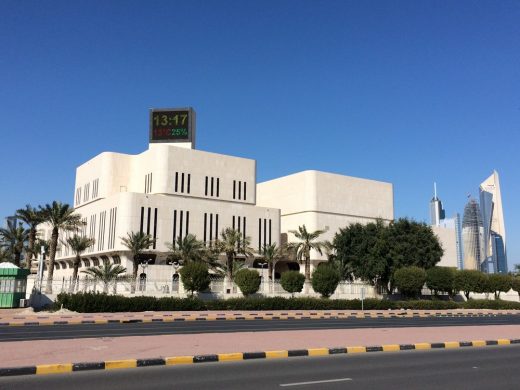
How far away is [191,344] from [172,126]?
66.9m

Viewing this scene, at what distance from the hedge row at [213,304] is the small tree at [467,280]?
7.01 meters

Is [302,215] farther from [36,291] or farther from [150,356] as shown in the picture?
[150,356]

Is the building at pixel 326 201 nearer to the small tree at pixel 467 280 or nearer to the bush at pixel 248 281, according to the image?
the small tree at pixel 467 280

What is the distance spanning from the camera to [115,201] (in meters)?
69.6

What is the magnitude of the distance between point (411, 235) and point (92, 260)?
49.0 metres

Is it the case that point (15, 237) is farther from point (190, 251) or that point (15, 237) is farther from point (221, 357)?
point (221, 357)

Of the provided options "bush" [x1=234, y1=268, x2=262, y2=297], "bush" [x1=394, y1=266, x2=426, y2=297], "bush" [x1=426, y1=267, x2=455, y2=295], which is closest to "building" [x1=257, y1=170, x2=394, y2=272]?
"bush" [x1=426, y1=267, x2=455, y2=295]

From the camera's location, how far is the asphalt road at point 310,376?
356 inches

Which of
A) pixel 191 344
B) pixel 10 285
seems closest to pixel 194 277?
pixel 10 285

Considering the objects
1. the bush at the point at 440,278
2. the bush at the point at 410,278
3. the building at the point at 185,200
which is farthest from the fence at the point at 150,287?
the bush at the point at 440,278

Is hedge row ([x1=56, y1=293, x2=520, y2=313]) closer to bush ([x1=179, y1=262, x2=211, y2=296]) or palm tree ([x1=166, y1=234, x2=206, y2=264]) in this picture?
bush ([x1=179, y1=262, x2=211, y2=296])

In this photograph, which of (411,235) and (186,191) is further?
(186,191)

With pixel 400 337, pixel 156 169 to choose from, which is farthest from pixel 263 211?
pixel 400 337

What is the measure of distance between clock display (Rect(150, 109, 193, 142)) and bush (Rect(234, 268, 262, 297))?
116ft
